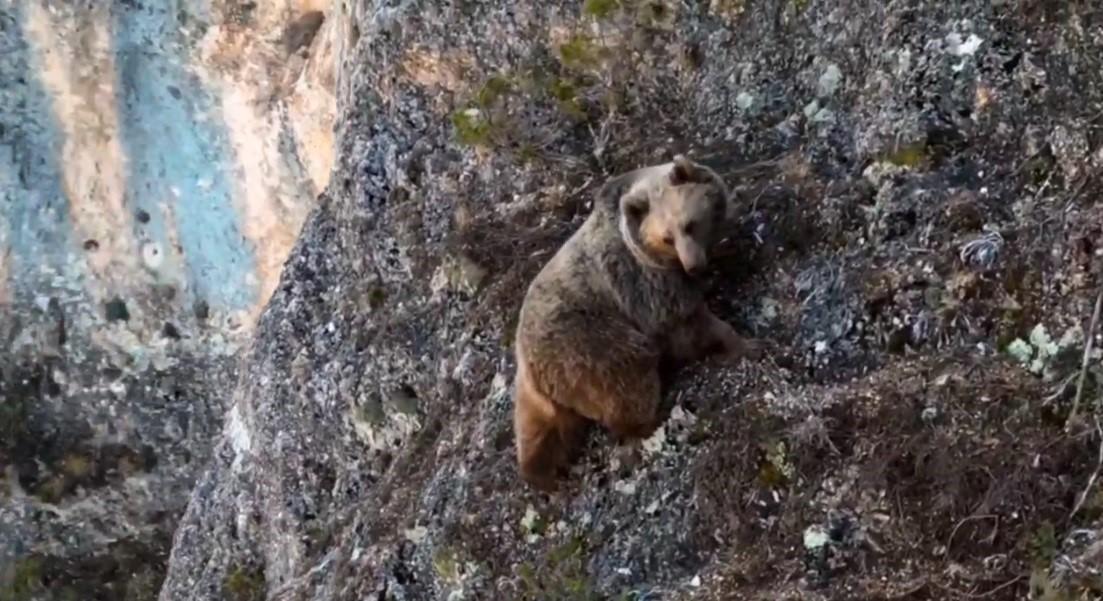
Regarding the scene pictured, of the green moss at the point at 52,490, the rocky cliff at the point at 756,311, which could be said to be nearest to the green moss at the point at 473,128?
the rocky cliff at the point at 756,311

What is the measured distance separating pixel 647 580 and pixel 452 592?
116 centimetres

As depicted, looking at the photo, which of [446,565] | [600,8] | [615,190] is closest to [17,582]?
[446,565]

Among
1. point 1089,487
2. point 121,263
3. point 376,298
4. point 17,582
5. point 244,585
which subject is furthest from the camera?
point 121,263

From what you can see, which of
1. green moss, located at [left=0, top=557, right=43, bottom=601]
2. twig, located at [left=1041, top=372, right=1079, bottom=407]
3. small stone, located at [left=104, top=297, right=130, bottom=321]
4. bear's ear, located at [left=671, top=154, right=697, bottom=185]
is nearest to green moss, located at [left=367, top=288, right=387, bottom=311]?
bear's ear, located at [left=671, top=154, right=697, bottom=185]

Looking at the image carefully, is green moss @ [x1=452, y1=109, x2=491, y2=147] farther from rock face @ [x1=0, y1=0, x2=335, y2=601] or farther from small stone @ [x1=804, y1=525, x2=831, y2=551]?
rock face @ [x1=0, y1=0, x2=335, y2=601]

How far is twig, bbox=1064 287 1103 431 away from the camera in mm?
4141

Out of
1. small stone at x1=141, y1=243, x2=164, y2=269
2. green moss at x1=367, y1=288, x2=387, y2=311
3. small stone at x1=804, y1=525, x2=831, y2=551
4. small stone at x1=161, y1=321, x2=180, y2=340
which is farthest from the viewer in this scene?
small stone at x1=161, y1=321, x2=180, y2=340

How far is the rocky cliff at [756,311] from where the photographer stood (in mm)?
4336

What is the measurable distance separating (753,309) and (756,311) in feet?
0.06

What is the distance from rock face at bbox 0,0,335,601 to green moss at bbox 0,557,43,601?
0.02 meters

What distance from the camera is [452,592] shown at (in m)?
5.71

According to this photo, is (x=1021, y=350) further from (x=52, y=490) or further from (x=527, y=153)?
(x=52, y=490)

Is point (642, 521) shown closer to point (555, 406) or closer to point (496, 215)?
point (555, 406)

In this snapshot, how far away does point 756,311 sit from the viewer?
514cm
